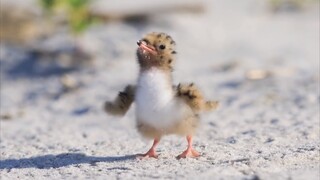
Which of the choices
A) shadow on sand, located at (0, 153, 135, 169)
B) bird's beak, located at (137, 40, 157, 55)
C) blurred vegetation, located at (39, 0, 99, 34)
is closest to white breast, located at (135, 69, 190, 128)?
bird's beak, located at (137, 40, 157, 55)

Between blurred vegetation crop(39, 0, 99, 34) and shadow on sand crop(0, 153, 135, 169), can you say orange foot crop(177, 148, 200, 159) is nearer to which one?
shadow on sand crop(0, 153, 135, 169)

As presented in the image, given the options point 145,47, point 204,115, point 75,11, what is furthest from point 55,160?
point 75,11

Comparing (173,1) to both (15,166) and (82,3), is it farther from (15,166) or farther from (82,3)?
(15,166)

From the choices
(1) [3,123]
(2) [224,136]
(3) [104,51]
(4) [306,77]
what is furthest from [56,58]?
(2) [224,136]

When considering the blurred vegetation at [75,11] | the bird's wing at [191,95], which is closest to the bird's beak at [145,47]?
the bird's wing at [191,95]

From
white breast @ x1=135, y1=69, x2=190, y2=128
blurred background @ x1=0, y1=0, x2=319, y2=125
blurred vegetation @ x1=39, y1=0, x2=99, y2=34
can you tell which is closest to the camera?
white breast @ x1=135, y1=69, x2=190, y2=128

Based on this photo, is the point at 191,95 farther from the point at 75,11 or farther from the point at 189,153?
the point at 75,11

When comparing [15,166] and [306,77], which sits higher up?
[306,77]
